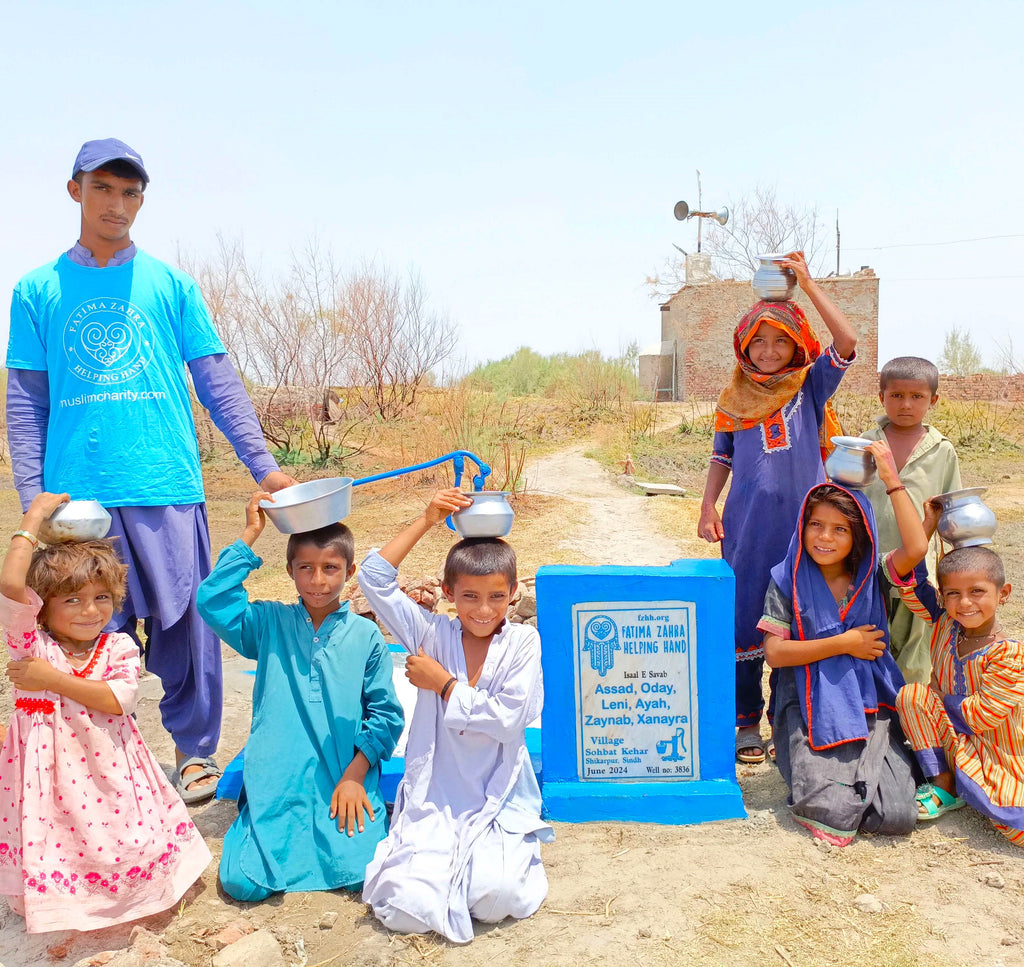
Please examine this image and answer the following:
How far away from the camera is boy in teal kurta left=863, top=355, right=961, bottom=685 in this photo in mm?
3312

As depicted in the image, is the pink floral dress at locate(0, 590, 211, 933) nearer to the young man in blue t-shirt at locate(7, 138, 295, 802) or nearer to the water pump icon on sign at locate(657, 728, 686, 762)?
the young man in blue t-shirt at locate(7, 138, 295, 802)

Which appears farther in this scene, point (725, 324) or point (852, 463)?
point (725, 324)

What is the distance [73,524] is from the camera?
254 cm

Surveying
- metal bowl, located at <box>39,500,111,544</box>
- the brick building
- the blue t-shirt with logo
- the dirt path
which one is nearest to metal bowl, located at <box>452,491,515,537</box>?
the blue t-shirt with logo

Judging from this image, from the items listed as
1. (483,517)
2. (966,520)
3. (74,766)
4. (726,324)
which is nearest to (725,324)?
(726,324)

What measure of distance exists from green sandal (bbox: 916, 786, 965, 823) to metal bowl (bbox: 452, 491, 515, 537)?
1.66 metres

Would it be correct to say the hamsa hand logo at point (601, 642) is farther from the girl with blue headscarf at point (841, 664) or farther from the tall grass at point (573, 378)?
the tall grass at point (573, 378)

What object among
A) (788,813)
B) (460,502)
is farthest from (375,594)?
(788,813)

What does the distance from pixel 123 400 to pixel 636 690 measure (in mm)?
1980

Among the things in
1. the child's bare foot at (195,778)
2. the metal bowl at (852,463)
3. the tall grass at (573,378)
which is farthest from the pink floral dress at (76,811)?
the tall grass at (573,378)

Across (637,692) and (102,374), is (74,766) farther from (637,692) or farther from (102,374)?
(637,692)

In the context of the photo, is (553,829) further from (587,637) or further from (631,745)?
(587,637)

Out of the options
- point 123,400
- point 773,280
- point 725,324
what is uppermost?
point 725,324

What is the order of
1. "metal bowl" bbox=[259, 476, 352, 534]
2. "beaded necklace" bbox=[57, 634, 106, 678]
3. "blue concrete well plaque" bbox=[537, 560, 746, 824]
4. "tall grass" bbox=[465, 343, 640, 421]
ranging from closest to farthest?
"beaded necklace" bbox=[57, 634, 106, 678], "metal bowl" bbox=[259, 476, 352, 534], "blue concrete well plaque" bbox=[537, 560, 746, 824], "tall grass" bbox=[465, 343, 640, 421]
